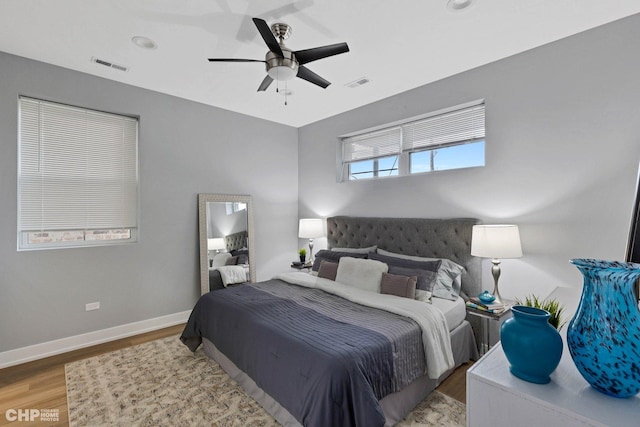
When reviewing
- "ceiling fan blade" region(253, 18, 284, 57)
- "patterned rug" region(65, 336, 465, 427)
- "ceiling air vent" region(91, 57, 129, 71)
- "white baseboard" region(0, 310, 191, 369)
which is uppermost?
"ceiling air vent" region(91, 57, 129, 71)

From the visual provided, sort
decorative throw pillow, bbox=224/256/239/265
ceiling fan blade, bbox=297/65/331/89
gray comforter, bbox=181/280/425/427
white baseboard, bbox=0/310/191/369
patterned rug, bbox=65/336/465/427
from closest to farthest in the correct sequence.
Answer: gray comforter, bbox=181/280/425/427
patterned rug, bbox=65/336/465/427
ceiling fan blade, bbox=297/65/331/89
white baseboard, bbox=0/310/191/369
decorative throw pillow, bbox=224/256/239/265

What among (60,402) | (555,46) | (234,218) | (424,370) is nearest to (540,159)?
(555,46)

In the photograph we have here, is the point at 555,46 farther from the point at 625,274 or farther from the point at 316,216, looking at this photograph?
the point at 316,216

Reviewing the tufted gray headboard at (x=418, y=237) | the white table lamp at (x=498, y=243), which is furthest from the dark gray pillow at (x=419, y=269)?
the white table lamp at (x=498, y=243)

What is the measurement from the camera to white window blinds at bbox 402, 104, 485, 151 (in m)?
3.19

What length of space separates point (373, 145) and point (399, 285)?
2.16 m

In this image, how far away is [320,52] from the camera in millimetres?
2170

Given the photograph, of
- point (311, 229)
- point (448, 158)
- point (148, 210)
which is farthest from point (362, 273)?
point (148, 210)

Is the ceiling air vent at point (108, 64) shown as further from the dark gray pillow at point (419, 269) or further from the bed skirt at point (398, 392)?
the dark gray pillow at point (419, 269)

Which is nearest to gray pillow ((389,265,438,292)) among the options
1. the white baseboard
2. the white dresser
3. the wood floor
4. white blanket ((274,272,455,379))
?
white blanket ((274,272,455,379))

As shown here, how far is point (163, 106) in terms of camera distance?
373 centimetres

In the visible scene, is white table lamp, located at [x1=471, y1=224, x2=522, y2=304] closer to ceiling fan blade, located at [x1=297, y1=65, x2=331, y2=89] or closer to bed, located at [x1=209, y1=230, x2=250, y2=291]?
ceiling fan blade, located at [x1=297, y1=65, x2=331, y2=89]

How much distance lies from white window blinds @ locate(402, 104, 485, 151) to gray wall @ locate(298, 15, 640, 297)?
5.5 inches

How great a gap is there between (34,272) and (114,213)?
0.90 metres
